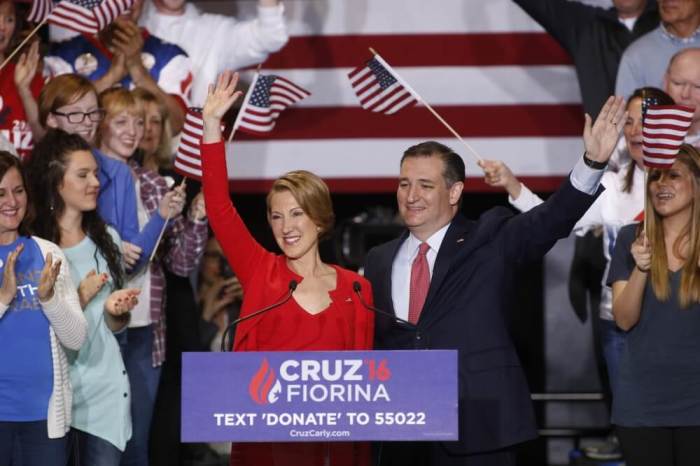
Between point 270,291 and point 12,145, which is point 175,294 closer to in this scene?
point 12,145

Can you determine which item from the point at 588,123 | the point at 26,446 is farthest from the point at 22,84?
the point at 588,123

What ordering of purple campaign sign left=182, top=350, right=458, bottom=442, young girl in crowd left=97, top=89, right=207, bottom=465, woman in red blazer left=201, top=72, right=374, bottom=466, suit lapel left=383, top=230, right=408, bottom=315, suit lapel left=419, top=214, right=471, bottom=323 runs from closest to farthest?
purple campaign sign left=182, top=350, right=458, bottom=442 < woman in red blazer left=201, top=72, right=374, bottom=466 < suit lapel left=419, top=214, right=471, bottom=323 < suit lapel left=383, top=230, right=408, bottom=315 < young girl in crowd left=97, top=89, right=207, bottom=465

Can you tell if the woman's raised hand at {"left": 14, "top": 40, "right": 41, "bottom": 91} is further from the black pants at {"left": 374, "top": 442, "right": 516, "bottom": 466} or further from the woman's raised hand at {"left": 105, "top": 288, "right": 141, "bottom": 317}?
the black pants at {"left": 374, "top": 442, "right": 516, "bottom": 466}

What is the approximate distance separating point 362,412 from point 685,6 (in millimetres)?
3160

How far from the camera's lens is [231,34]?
6.41 meters

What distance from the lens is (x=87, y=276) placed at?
15.4ft

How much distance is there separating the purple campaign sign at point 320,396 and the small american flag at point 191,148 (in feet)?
6.79

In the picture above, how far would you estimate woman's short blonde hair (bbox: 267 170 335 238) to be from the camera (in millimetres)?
3969

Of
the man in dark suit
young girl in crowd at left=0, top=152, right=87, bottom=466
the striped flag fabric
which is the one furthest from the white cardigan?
the striped flag fabric

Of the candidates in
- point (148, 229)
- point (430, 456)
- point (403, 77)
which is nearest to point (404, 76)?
point (403, 77)

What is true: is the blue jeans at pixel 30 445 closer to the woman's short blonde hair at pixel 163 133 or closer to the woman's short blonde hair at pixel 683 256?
the woman's short blonde hair at pixel 163 133

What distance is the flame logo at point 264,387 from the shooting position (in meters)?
3.42

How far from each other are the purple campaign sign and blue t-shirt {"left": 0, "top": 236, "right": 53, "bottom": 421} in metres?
1.17

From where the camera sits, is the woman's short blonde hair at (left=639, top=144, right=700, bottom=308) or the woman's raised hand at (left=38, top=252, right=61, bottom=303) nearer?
the woman's raised hand at (left=38, top=252, right=61, bottom=303)
